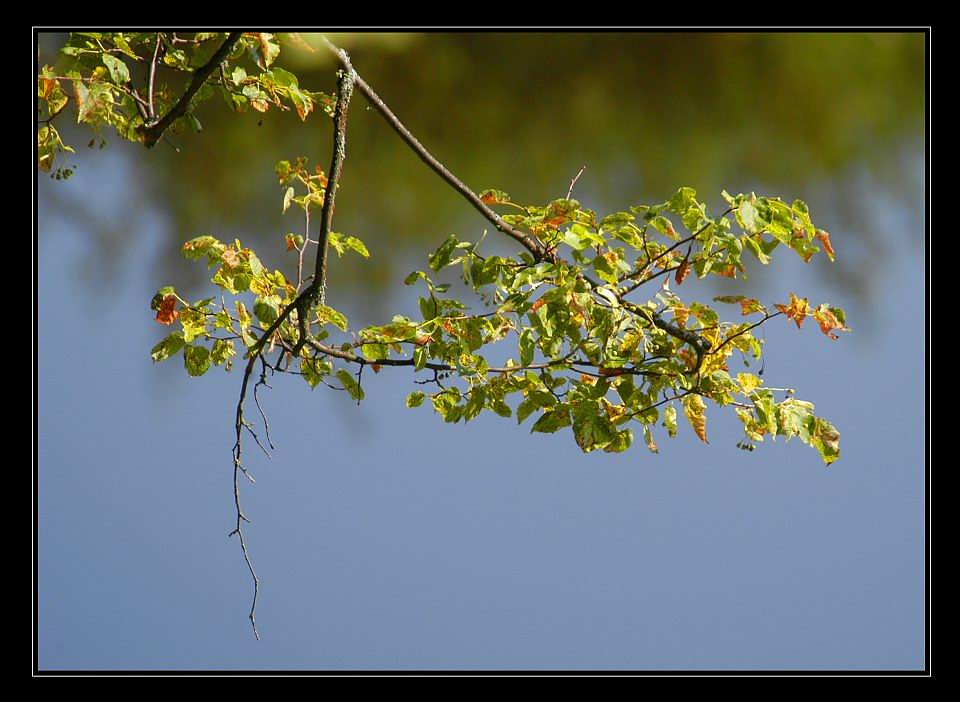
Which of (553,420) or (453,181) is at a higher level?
(453,181)

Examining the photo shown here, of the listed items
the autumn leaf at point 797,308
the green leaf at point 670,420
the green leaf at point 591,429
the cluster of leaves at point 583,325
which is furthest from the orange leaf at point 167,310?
the autumn leaf at point 797,308

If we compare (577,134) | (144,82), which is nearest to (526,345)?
(144,82)

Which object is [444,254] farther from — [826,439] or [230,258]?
[826,439]

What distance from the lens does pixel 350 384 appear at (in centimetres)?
128

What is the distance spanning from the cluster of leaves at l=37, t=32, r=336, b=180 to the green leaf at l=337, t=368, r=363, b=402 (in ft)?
1.25

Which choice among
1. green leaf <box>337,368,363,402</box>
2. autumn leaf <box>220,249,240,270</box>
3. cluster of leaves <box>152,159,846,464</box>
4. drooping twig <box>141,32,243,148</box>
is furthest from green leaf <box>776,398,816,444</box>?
drooping twig <box>141,32,243,148</box>

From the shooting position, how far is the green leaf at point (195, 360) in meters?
1.22

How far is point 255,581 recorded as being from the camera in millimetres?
1234

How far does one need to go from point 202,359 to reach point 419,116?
2490 millimetres

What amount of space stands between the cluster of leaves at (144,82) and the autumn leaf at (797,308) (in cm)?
70

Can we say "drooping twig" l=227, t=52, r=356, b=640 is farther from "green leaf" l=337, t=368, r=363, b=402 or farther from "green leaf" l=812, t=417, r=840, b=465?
"green leaf" l=812, t=417, r=840, b=465

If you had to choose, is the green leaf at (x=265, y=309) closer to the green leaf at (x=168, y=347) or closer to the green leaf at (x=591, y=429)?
the green leaf at (x=168, y=347)

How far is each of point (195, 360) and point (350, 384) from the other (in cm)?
20
